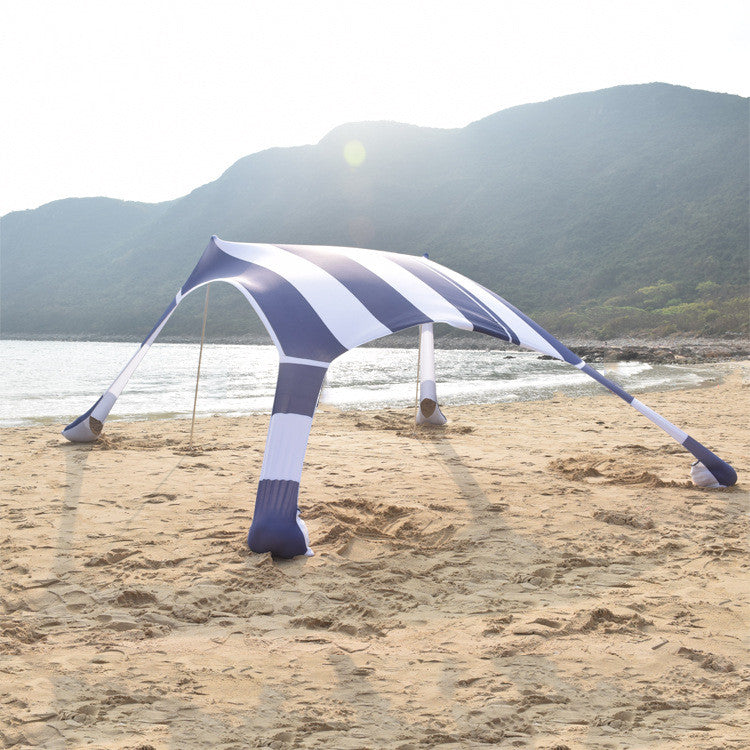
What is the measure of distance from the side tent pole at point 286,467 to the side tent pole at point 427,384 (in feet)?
14.2

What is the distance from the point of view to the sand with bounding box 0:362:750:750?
209 cm

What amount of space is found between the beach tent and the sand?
12.9 inches

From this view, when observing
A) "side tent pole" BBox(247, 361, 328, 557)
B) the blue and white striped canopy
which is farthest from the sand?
the blue and white striped canopy

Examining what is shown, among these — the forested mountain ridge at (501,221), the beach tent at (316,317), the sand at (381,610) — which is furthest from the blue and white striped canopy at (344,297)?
the forested mountain ridge at (501,221)

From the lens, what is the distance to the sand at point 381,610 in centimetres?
209

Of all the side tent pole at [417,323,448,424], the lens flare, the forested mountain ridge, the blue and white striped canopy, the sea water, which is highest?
the lens flare

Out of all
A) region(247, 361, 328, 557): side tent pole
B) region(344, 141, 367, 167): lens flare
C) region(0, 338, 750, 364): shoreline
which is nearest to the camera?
region(247, 361, 328, 557): side tent pole

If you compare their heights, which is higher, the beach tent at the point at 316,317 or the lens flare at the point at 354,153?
the lens flare at the point at 354,153

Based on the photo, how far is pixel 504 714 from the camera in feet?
6.96

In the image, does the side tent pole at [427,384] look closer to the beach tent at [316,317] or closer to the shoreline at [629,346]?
the beach tent at [316,317]

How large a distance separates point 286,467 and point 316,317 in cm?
102

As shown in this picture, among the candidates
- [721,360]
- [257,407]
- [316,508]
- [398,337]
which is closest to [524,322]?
[316,508]

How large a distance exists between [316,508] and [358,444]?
265 centimetres

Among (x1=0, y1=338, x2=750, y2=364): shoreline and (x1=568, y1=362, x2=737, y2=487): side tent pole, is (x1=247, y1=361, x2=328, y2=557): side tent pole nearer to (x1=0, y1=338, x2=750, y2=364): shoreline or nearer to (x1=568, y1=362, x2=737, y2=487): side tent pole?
(x1=568, y1=362, x2=737, y2=487): side tent pole
